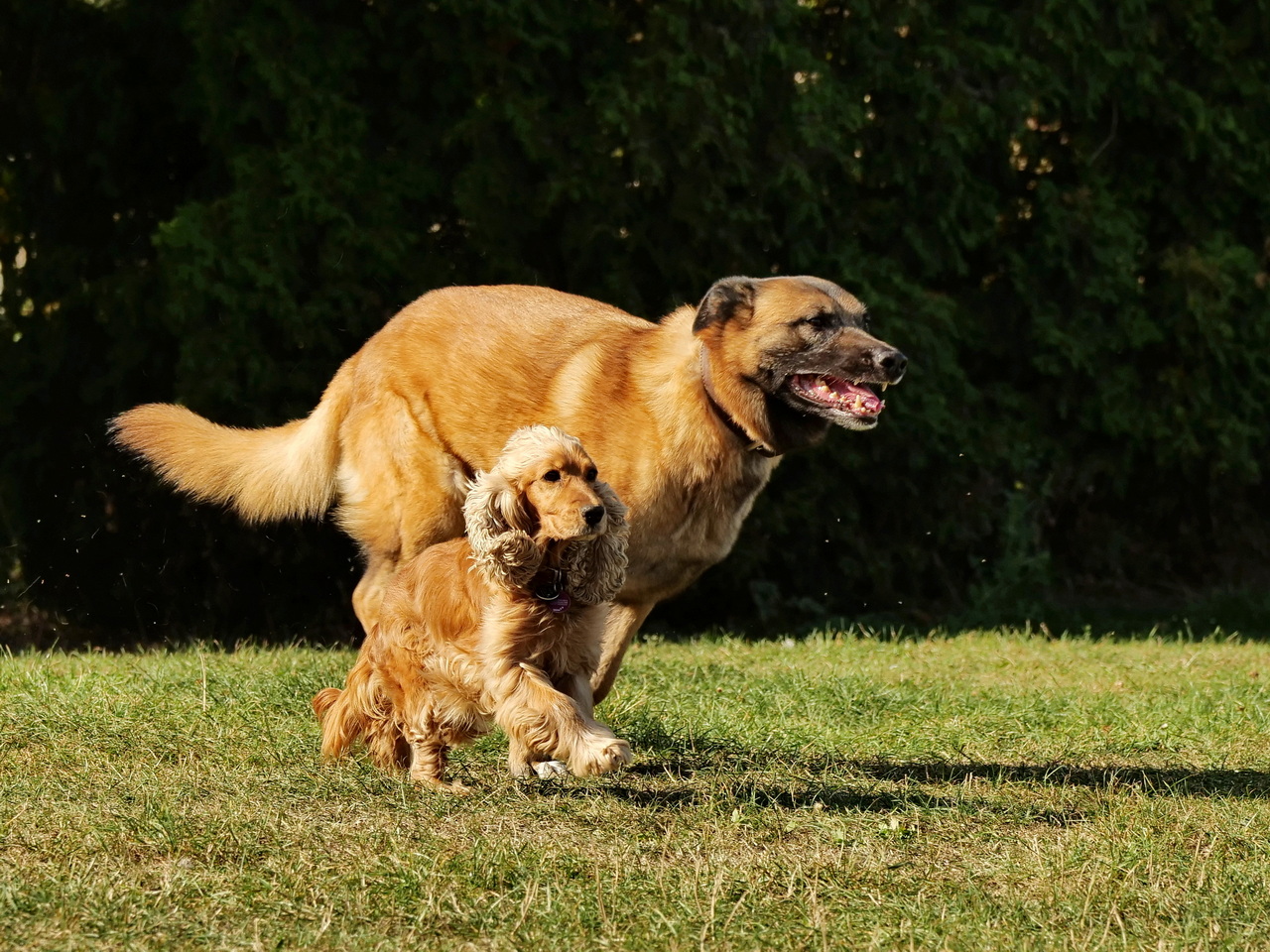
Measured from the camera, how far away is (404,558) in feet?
22.4

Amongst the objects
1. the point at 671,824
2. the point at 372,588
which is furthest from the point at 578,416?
the point at 671,824

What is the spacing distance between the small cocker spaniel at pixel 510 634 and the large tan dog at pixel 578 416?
26.6 inches

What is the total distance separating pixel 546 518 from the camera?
521 cm

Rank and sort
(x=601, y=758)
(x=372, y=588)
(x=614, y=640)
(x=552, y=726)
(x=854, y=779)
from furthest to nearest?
(x=372, y=588)
(x=614, y=640)
(x=854, y=779)
(x=552, y=726)
(x=601, y=758)

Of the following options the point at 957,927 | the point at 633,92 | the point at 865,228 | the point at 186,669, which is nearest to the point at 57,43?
the point at 633,92

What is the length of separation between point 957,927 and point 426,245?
7073mm

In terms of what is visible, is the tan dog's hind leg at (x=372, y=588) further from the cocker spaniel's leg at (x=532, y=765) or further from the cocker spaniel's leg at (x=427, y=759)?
the cocker spaniel's leg at (x=532, y=765)

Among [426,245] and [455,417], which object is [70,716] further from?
[426,245]

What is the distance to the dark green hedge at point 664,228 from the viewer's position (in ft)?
32.1

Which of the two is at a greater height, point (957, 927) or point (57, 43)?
point (57, 43)

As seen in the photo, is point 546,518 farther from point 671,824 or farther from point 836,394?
point 836,394

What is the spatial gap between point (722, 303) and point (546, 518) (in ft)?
5.35

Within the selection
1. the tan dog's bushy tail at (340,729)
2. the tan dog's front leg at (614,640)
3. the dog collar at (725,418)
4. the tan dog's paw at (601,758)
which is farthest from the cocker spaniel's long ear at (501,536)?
the dog collar at (725,418)

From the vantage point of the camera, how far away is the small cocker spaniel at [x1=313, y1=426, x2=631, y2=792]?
516cm
